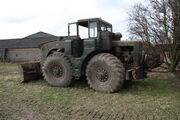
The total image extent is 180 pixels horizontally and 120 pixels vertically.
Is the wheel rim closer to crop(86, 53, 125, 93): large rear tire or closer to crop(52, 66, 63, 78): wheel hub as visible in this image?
crop(52, 66, 63, 78): wheel hub

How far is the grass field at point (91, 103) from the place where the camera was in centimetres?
388

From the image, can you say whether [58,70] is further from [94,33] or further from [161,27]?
[161,27]

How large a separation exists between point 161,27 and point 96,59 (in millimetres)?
3934

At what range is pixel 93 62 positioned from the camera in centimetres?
588

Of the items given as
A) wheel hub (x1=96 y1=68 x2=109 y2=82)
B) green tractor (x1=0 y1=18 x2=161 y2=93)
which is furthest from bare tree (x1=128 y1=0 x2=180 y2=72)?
wheel hub (x1=96 y1=68 x2=109 y2=82)

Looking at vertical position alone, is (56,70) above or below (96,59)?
below

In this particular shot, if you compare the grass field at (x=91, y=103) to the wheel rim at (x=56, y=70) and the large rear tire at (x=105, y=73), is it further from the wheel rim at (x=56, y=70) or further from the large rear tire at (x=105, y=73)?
the wheel rim at (x=56, y=70)

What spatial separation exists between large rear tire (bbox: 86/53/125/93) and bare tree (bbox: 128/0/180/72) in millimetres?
3538

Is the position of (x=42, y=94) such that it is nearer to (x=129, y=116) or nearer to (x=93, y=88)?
(x=93, y=88)

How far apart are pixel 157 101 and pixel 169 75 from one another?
12.1 ft

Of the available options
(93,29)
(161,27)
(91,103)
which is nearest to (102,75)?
(91,103)

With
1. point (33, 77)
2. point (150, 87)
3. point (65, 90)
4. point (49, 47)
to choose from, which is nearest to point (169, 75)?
point (150, 87)

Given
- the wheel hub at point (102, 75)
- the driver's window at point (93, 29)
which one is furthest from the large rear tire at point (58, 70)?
the driver's window at point (93, 29)

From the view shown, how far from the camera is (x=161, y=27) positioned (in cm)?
805
